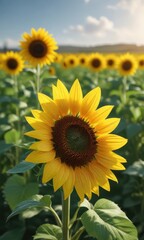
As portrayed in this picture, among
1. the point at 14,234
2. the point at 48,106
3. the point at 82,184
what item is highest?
the point at 48,106

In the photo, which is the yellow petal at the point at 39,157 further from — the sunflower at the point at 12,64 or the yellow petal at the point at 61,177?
the sunflower at the point at 12,64

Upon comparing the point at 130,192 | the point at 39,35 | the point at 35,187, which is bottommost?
the point at 130,192

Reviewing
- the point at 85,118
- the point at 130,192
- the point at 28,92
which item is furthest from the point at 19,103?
the point at 85,118

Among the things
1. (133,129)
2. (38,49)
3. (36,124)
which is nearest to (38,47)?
(38,49)

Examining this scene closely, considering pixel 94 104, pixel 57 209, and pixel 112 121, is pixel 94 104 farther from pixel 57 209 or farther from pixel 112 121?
pixel 57 209

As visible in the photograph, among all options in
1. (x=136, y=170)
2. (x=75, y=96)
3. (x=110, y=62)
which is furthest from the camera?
(x=110, y=62)

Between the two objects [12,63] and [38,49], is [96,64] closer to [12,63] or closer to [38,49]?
[12,63]
